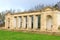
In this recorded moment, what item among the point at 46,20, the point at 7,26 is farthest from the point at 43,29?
the point at 7,26

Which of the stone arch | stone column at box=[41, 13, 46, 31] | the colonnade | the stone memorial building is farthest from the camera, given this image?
the colonnade

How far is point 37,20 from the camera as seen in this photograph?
36312 millimetres

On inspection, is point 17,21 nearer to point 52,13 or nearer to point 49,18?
point 49,18

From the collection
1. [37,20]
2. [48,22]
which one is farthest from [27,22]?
[48,22]

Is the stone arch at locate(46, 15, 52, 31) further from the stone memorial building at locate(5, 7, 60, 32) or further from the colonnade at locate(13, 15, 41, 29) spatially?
the colonnade at locate(13, 15, 41, 29)

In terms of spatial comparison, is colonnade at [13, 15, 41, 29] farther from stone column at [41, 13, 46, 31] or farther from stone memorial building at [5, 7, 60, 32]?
stone column at [41, 13, 46, 31]

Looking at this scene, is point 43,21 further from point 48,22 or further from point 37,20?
point 37,20

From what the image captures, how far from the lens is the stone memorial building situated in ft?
102

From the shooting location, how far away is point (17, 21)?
40.8m

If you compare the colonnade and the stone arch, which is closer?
the stone arch

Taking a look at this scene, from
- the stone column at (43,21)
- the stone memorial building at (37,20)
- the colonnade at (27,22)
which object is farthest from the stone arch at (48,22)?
the colonnade at (27,22)

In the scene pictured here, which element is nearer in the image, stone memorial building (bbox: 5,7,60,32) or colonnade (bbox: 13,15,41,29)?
stone memorial building (bbox: 5,7,60,32)

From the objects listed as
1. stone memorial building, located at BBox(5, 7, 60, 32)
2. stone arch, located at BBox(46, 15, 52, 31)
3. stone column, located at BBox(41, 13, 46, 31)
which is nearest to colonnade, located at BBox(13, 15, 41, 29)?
stone memorial building, located at BBox(5, 7, 60, 32)

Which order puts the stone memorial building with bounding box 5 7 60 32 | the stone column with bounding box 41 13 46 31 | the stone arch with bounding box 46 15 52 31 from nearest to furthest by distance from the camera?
the stone memorial building with bounding box 5 7 60 32 → the stone column with bounding box 41 13 46 31 → the stone arch with bounding box 46 15 52 31
